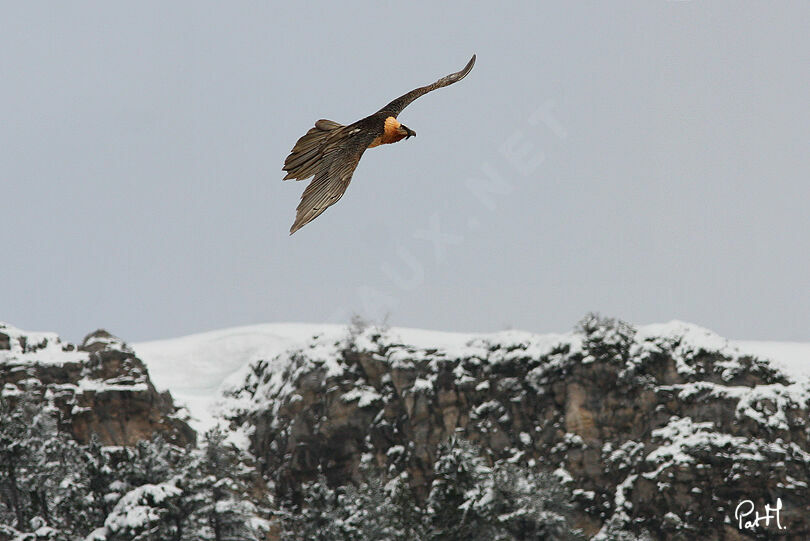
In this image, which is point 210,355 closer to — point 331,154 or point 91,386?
point 91,386

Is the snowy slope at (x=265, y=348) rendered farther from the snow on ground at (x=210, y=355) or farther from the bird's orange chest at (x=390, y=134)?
the bird's orange chest at (x=390, y=134)

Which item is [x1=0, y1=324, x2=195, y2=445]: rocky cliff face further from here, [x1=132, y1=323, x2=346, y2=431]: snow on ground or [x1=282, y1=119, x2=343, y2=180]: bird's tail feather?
[x1=282, y1=119, x2=343, y2=180]: bird's tail feather

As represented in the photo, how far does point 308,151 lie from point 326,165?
1.47 feet

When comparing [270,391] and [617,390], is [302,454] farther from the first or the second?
[617,390]

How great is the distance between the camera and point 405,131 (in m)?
9.43

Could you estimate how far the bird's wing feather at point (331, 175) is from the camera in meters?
7.48

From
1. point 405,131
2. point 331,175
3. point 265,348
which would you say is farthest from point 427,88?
point 265,348

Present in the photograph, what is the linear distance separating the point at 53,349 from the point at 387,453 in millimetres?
17290

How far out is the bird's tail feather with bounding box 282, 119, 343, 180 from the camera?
335 inches

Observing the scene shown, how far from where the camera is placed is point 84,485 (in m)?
34.1

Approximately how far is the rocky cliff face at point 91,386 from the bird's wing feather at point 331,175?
142 feet

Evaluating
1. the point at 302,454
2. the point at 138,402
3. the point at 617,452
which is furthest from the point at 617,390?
the point at 138,402

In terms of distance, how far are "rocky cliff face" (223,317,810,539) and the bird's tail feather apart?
39.1 m

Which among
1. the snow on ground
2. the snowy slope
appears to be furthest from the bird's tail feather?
the snow on ground
